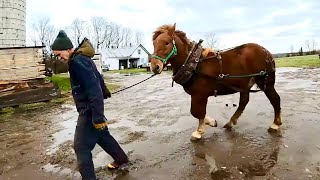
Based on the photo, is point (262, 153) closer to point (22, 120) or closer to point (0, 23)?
point (22, 120)

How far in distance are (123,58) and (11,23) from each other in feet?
222

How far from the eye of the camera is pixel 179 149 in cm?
559

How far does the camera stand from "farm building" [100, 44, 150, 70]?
8038cm

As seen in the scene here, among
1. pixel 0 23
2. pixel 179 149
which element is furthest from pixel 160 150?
pixel 0 23

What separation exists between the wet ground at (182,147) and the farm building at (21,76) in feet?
8.52

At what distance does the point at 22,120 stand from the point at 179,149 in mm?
5821

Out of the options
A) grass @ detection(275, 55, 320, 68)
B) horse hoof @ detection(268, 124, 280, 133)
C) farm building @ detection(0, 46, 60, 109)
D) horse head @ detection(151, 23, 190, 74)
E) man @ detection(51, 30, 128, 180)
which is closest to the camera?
man @ detection(51, 30, 128, 180)

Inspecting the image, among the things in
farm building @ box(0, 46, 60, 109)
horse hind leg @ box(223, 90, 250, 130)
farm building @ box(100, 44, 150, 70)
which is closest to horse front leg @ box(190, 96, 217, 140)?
horse hind leg @ box(223, 90, 250, 130)

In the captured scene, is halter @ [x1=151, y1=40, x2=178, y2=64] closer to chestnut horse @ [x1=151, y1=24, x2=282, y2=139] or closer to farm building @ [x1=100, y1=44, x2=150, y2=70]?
chestnut horse @ [x1=151, y1=24, x2=282, y2=139]

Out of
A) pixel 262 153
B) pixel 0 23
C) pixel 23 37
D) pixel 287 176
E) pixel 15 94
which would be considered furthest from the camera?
pixel 23 37

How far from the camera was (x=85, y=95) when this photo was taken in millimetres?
4266

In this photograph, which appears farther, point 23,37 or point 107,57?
point 107,57

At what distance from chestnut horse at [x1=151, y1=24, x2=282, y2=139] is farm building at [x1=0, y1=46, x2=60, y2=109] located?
768 centimetres

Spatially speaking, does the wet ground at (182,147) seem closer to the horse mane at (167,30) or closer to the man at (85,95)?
the man at (85,95)
